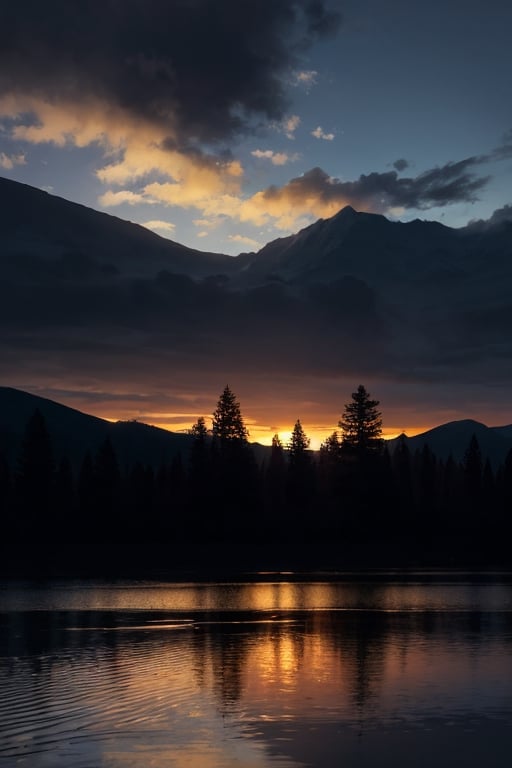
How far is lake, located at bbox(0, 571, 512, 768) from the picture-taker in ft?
62.1

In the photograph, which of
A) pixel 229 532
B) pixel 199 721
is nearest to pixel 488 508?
pixel 229 532

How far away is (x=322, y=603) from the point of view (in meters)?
52.7

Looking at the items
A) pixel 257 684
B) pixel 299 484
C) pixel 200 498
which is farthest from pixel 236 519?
pixel 257 684

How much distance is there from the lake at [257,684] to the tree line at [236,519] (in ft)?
185

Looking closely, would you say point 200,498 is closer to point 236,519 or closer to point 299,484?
point 236,519

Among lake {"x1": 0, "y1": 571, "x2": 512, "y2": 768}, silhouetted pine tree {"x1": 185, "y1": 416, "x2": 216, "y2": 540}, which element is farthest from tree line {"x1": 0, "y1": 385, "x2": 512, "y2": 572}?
lake {"x1": 0, "y1": 571, "x2": 512, "y2": 768}

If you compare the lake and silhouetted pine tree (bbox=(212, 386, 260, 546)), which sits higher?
silhouetted pine tree (bbox=(212, 386, 260, 546))

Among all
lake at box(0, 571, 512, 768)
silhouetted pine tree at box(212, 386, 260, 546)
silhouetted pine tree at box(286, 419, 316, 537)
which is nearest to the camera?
lake at box(0, 571, 512, 768)

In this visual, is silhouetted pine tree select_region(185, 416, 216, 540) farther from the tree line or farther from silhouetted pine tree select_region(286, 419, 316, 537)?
silhouetted pine tree select_region(286, 419, 316, 537)

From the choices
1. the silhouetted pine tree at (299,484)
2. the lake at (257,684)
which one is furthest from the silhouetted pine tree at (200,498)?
the lake at (257,684)

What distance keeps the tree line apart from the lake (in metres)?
56.3

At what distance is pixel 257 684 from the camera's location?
26547 mm

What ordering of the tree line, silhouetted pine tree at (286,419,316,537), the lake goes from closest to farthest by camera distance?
the lake → the tree line → silhouetted pine tree at (286,419,316,537)

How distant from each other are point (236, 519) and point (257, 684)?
93.2 metres
